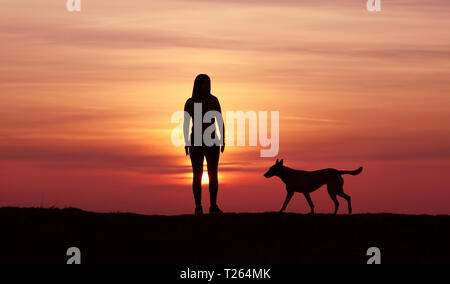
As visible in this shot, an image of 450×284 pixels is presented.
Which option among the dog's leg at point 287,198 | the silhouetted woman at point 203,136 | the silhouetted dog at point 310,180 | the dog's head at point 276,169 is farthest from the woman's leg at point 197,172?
the dog's head at point 276,169

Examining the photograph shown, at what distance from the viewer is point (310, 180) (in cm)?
2695

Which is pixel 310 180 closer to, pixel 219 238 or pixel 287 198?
pixel 287 198

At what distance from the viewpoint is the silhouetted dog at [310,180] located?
26.8m

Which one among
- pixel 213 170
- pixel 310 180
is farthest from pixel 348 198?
pixel 213 170

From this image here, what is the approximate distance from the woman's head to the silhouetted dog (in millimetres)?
4708

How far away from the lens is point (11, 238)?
2106cm

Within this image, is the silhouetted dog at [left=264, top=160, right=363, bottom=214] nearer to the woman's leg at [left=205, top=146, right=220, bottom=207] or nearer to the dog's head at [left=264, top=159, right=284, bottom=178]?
the dog's head at [left=264, top=159, right=284, bottom=178]

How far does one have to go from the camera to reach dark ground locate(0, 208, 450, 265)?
65.4 ft

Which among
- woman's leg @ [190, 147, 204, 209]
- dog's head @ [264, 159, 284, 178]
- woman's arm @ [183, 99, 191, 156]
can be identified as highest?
dog's head @ [264, 159, 284, 178]

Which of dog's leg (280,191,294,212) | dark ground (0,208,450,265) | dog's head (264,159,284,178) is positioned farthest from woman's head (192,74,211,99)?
dog's head (264,159,284,178)

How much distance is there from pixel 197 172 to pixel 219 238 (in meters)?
3.13

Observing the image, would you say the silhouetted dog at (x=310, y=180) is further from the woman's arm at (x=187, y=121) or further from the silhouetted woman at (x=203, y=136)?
the woman's arm at (x=187, y=121)
